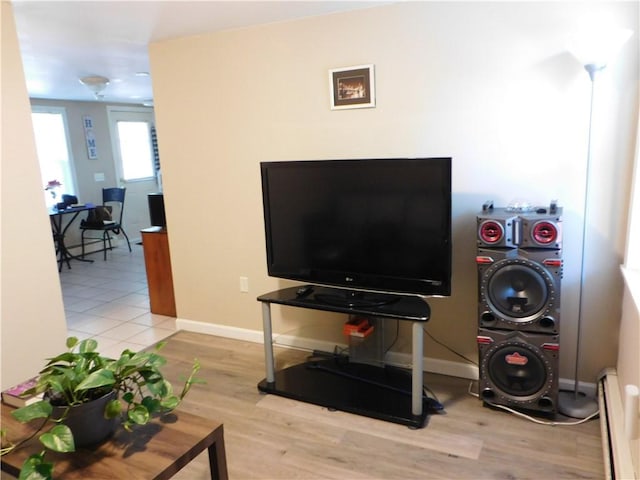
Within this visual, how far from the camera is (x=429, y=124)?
8.46ft

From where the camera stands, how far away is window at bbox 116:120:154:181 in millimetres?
7082

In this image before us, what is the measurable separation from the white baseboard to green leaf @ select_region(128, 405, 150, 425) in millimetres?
1749

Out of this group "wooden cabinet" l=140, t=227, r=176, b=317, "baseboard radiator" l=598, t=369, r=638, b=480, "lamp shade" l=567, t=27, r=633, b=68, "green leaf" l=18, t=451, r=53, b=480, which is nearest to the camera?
"green leaf" l=18, t=451, r=53, b=480

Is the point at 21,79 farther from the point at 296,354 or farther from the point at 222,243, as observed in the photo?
the point at 296,354

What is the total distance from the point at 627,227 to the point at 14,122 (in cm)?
317

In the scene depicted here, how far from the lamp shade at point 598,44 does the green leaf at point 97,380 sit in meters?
2.22

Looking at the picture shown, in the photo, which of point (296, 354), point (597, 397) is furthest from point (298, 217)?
→ point (597, 397)

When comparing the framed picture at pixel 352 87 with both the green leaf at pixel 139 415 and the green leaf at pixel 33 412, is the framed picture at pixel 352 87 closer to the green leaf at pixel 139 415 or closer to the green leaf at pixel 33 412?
the green leaf at pixel 139 415

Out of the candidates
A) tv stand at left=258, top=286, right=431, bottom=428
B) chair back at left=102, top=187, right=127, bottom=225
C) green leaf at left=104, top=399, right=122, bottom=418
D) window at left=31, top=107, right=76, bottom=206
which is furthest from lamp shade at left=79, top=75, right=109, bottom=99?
green leaf at left=104, top=399, right=122, bottom=418

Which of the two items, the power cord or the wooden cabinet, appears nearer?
the power cord

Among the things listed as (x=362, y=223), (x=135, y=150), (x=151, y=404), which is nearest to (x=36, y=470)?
(x=151, y=404)

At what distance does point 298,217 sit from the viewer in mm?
2637

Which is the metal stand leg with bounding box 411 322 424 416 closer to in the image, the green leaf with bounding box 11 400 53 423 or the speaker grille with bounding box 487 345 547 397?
the speaker grille with bounding box 487 345 547 397

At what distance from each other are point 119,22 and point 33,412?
2.34m
